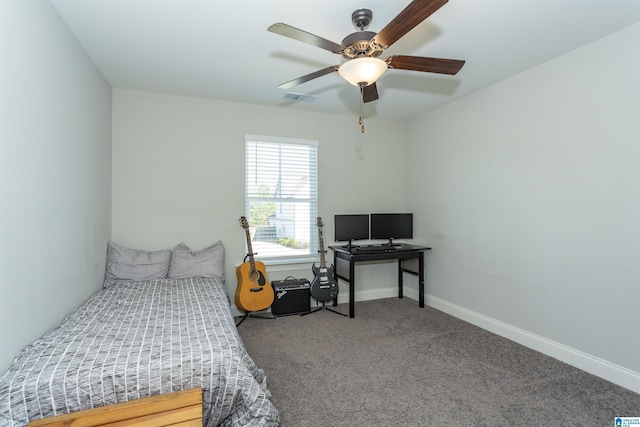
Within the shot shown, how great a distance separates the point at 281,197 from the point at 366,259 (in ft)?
4.35

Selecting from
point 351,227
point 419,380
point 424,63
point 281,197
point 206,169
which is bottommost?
point 419,380

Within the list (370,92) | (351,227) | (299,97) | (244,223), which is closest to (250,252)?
(244,223)

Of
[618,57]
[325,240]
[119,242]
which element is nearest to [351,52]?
[618,57]

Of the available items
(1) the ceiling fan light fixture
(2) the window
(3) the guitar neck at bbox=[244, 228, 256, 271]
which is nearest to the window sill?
(2) the window

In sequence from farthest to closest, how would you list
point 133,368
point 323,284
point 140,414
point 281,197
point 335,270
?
1. point 335,270
2. point 281,197
3. point 323,284
4. point 133,368
5. point 140,414

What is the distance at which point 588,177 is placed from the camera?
250 centimetres

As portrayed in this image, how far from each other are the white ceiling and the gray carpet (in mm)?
2557

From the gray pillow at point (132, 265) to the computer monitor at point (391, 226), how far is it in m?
2.55

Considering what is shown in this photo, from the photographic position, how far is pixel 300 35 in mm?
1711

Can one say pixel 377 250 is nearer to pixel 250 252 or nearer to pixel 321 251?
pixel 321 251

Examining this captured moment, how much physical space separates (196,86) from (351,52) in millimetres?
2100

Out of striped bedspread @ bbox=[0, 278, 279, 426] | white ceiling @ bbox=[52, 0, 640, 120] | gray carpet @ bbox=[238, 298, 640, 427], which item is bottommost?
gray carpet @ bbox=[238, 298, 640, 427]

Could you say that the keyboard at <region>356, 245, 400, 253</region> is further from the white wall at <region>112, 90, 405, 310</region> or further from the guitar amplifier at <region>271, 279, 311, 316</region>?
the guitar amplifier at <region>271, 279, 311, 316</region>

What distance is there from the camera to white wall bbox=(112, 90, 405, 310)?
11.3 feet
